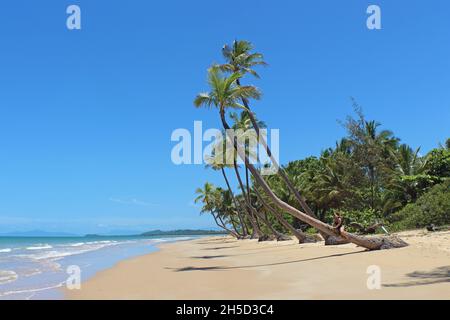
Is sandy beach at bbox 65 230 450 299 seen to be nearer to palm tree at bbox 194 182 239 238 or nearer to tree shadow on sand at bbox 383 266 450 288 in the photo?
tree shadow on sand at bbox 383 266 450 288

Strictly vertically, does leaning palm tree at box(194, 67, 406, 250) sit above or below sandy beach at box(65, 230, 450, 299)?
above

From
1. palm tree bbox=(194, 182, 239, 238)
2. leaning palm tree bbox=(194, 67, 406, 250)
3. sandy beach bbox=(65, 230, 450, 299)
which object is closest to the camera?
sandy beach bbox=(65, 230, 450, 299)

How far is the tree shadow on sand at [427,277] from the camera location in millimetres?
7992

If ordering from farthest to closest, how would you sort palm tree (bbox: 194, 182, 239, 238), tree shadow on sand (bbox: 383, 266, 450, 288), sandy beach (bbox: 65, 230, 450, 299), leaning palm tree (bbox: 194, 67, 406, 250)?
1. palm tree (bbox: 194, 182, 239, 238)
2. leaning palm tree (bbox: 194, 67, 406, 250)
3. tree shadow on sand (bbox: 383, 266, 450, 288)
4. sandy beach (bbox: 65, 230, 450, 299)

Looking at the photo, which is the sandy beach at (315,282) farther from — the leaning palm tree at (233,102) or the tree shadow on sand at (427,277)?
the leaning palm tree at (233,102)

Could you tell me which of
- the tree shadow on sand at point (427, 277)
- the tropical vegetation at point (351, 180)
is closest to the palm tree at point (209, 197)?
the tropical vegetation at point (351, 180)

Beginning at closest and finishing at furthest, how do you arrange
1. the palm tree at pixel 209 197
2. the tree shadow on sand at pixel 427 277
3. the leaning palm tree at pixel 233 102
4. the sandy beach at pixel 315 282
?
the sandy beach at pixel 315 282, the tree shadow on sand at pixel 427 277, the leaning palm tree at pixel 233 102, the palm tree at pixel 209 197

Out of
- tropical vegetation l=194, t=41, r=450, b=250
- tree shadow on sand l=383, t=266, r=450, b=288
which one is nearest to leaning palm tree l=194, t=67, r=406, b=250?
tropical vegetation l=194, t=41, r=450, b=250

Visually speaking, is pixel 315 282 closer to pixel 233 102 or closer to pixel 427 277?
pixel 427 277

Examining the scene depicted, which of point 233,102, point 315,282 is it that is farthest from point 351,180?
point 315,282

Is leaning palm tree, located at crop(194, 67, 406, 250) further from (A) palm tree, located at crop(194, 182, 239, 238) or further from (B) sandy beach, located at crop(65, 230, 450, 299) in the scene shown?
(A) palm tree, located at crop(194, 182, 239, 238)

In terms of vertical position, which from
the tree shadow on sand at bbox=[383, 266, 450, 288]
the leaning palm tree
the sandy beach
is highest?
the leaning palm tree

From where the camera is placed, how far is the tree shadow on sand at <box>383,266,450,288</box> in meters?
7.99

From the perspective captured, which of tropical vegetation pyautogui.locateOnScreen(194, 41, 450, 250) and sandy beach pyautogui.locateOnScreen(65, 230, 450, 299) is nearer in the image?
sandy beach pyautogui.locateOnScreen(65, 230, 450, 299)
